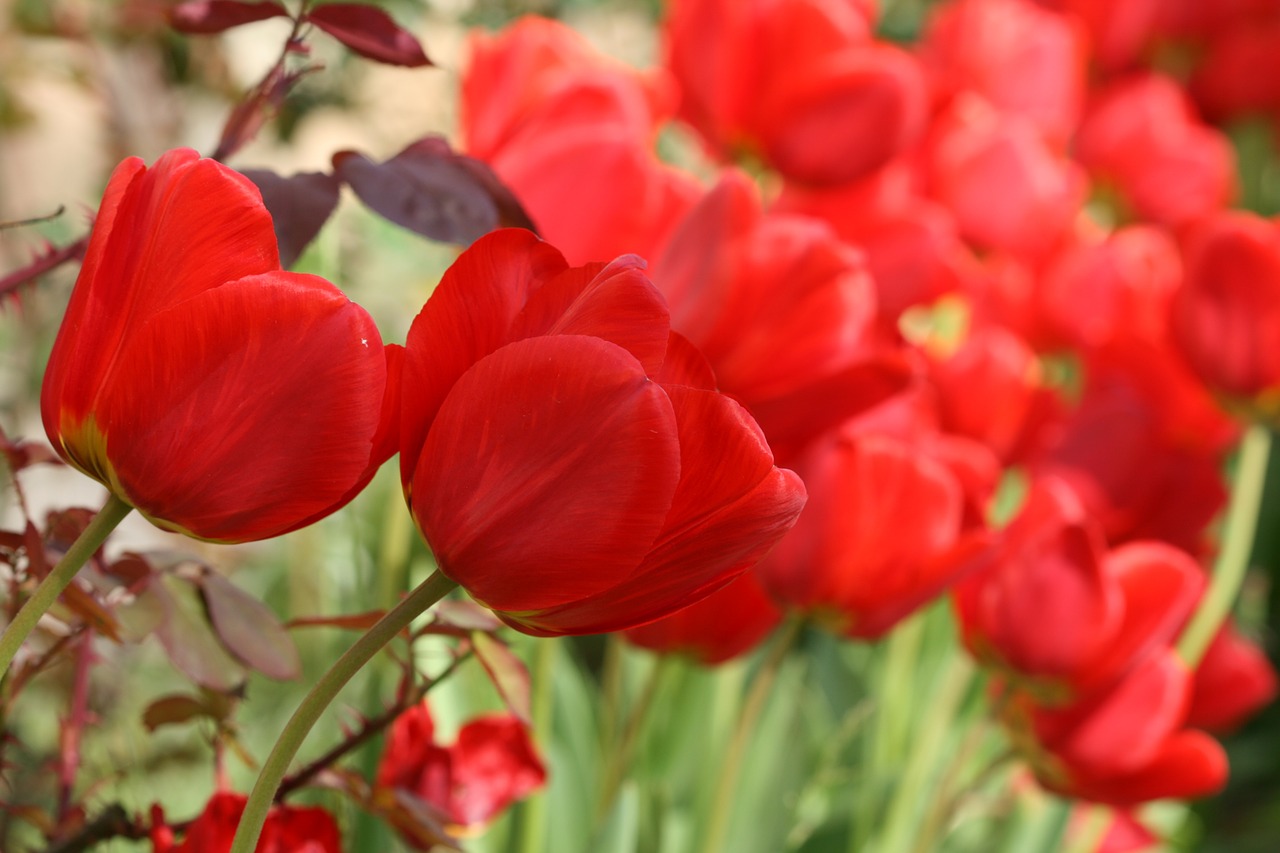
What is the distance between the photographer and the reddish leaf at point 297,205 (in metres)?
0.24

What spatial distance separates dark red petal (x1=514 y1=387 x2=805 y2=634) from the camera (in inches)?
6.5

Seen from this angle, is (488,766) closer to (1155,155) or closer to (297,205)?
(297,205)

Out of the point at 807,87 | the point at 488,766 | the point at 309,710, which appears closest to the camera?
the point at 309,710

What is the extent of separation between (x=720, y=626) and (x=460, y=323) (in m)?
0.23

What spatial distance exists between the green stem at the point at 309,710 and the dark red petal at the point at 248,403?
0.06ft

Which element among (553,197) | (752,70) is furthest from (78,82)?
(553,197)

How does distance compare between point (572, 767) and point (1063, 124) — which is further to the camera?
point (1063, 124)

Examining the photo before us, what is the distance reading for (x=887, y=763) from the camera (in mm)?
609

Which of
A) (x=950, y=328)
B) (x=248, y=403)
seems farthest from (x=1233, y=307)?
(x=248, y=403)

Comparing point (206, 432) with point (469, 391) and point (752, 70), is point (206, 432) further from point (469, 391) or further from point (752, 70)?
point (752, 70)

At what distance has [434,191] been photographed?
0.81 feet

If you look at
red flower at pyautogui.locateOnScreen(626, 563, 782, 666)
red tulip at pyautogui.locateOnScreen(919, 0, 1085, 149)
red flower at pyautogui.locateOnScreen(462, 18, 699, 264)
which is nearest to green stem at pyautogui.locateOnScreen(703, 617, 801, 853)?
red flower at pyautogui.locateOnScreen(626, 563, 782, 666)

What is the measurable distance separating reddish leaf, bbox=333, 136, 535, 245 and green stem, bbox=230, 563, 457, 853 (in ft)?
0.31

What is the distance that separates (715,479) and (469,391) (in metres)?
0.03
